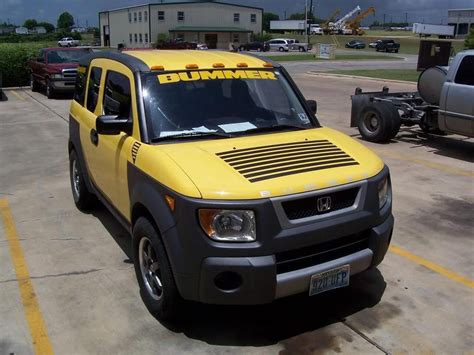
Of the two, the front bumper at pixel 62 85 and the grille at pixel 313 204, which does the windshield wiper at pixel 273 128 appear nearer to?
the grille at pixel 313 204

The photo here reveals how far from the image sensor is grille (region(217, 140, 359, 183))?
337cm

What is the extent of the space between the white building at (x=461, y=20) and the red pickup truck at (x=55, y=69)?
103 m

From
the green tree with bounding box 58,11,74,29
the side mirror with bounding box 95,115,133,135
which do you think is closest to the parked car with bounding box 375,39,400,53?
the side mirror with bounding box 95,115,133,135

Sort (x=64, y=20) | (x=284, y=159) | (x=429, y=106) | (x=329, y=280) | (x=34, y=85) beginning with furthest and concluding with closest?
(x=64, y=20) → (x=34, y=85) → (x=429, y=106) → (x=284, y=159) → (x=329, y=280)

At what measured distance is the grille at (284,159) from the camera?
3.37m

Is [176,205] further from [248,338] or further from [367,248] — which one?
[367,248]

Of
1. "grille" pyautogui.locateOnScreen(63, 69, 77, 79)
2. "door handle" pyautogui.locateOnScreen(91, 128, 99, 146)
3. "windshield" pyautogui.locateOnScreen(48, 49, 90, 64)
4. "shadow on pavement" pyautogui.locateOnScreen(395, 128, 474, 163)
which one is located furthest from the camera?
"windshield" pyautogui.locateOnScreen(48, 49, 90, 64)

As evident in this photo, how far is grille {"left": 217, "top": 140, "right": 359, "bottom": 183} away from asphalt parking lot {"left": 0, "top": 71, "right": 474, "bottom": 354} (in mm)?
1189

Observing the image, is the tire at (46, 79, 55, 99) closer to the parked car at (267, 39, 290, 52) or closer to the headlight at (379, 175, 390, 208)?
the headlight at (379, 175, 390, 208)

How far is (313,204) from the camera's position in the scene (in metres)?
3.32

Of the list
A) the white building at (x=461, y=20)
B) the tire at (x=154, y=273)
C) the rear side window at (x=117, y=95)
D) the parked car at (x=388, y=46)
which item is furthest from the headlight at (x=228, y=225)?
the white building at (x=461, y=20)

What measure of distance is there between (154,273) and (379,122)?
7.38 metres

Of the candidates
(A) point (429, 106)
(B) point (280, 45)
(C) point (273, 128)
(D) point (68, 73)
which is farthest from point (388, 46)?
(C) point (273, 128)

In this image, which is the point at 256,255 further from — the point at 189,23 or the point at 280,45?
the point at 189,23
